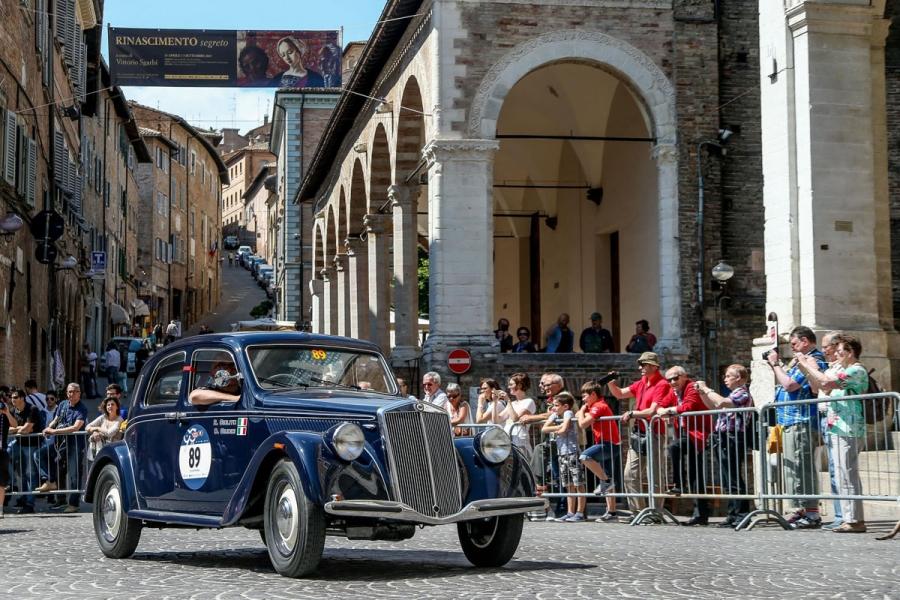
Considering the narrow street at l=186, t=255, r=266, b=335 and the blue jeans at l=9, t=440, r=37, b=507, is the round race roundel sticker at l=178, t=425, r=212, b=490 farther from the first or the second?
the narrow street at l=186, t=255, r=266, b=335

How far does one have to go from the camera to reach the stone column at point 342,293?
141ft

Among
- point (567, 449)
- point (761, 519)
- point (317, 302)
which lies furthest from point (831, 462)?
point (317, 302)

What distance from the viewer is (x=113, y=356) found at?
39.2 meters

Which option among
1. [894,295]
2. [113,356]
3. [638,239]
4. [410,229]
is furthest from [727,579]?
[113,356]

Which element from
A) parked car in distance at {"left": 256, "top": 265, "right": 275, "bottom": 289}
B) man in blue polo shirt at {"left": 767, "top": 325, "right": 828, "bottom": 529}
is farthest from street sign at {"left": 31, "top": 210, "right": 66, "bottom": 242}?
parked car in distance at {"left": 256, "top": 265, "right": 275, "bottom": 289}

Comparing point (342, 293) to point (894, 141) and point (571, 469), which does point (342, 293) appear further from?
point (571, 469)

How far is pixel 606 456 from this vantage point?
14.9 m

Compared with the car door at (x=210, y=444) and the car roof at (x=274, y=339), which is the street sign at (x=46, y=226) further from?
the car door at (x=210, y=444)

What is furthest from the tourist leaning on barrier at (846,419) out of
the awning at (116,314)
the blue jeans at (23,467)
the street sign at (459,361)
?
the awning at (116,314)

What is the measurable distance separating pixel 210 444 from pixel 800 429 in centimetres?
551

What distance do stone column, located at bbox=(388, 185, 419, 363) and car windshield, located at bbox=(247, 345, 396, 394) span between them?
65.5 ft

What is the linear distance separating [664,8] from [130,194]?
41.6 meters

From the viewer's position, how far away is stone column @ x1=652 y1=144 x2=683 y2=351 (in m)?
24.9

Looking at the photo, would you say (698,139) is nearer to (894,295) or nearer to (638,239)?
(638,239)
